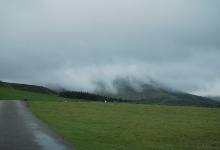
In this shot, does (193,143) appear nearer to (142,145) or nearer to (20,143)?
(142,145)

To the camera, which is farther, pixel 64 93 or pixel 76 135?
pixel 64 93

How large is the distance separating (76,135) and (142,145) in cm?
557

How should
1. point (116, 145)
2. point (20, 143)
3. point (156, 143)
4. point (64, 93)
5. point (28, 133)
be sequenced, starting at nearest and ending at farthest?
point (20, 143), point (116, 145), point (156, 143), point (28, 133), point (64, 93)

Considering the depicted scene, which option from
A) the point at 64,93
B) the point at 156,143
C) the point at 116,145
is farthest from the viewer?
the point at 64,93

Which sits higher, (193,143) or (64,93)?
(64,93)

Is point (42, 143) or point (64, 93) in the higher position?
point (64, 93)

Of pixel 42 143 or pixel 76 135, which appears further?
pixel 76 135

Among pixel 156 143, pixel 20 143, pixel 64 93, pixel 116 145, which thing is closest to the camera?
pixel 20 143

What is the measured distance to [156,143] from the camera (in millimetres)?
22391

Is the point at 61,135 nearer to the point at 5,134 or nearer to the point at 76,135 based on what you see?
the point at 76,135

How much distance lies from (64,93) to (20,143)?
551ft

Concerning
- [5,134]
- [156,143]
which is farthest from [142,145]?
[5,134]

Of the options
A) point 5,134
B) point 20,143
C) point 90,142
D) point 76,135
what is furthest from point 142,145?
point 5,134

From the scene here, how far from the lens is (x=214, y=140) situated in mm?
25203
